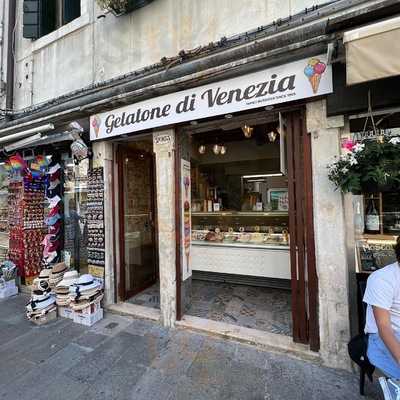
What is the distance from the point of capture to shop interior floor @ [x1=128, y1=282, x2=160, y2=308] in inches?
175

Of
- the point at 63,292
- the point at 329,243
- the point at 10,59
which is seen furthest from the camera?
the point at 10,59

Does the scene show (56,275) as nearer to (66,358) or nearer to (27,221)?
(27,221)

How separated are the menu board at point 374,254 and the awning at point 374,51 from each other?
71.9 inches

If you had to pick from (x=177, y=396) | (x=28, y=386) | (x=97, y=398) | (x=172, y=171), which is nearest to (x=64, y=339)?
(x=28, y=386)

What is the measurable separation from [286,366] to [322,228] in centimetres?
163

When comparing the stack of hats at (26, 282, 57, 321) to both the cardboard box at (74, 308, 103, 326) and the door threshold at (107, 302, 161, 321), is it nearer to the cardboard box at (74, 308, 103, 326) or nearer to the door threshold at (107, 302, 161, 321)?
the cardboard box at (74, 308, 103, 326)

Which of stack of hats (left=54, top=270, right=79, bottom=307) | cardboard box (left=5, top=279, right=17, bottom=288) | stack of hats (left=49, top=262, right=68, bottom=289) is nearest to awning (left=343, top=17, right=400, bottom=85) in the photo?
stack of hats (left=54, top=270, right=79, bottom=307)

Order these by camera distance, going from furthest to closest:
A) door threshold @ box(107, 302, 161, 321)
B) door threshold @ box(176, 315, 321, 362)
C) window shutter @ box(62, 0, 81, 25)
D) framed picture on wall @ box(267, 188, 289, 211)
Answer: framed picture on wall @ box(267, 188, 289, 211) < window shutter @ box(62, 0, 81, 25) < door threshold @ box(107, 302, 161, 321) < door threshold @ box(176, 315, 321, 362)

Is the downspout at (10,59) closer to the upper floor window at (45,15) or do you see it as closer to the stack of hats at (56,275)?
the upper floor window at (45,15)

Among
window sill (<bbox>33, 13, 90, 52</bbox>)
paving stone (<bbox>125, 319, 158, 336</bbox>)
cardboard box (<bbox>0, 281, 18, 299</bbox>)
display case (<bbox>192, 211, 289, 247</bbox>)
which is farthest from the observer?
display case (<bbox>192, 211, 289, 247</bbox>)

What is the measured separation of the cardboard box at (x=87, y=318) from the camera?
3.83m

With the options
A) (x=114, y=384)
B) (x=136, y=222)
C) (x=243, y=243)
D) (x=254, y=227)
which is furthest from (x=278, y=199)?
(x=114, y=384)

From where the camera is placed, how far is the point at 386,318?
183 centimetres

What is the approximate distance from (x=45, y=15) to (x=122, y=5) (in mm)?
2879
